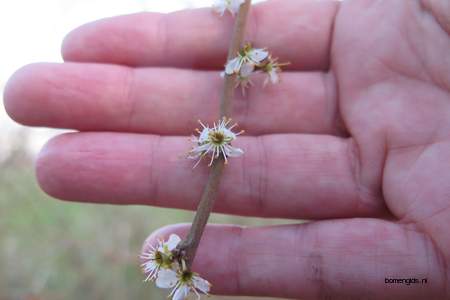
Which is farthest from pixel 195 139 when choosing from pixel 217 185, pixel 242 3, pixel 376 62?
pixel 376 62

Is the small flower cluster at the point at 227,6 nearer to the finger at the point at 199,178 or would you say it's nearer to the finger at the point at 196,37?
the finger at the point at 196,37

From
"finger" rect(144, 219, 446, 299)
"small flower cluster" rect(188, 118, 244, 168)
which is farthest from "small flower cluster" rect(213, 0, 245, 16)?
"finger" rect(144, 219, 446, 299)

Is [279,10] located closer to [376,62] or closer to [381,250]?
[376,62]

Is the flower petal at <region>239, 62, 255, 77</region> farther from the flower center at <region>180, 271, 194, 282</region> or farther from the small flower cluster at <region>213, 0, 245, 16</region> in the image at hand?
the flower center at <region>180, 271, 194, 282</region>

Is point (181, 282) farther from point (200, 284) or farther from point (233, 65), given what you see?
point (233, 65)

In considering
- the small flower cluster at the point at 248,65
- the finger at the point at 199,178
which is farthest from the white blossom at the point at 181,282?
the small flower cluster at the point at 248,65
